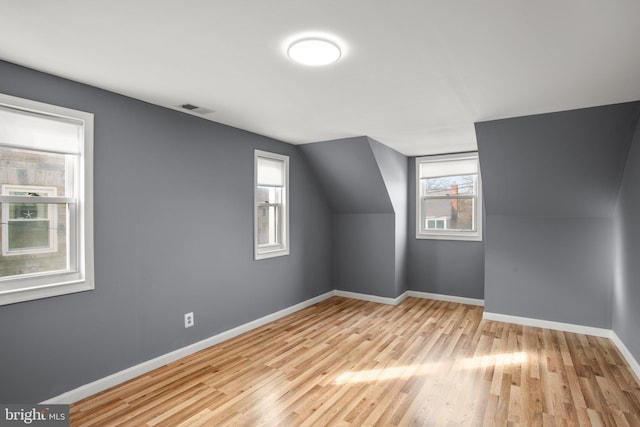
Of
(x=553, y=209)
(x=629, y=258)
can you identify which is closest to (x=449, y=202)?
(x=553, y=209)

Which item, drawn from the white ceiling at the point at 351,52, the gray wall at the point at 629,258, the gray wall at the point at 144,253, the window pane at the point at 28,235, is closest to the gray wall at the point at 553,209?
the gray wall at the point at 629,258

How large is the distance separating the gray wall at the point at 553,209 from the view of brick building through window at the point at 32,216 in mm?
3842

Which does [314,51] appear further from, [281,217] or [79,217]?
[281,217]

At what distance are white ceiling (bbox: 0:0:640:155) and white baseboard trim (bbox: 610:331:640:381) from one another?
2.29 m

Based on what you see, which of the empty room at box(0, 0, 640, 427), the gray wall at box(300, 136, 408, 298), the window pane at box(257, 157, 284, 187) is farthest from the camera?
the gray wall at box(300, 136, 408, 298)

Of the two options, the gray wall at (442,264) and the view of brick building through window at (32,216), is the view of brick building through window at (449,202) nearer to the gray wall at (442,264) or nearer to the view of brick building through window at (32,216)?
the gray wall at (442,264)

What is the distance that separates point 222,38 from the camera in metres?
1.89

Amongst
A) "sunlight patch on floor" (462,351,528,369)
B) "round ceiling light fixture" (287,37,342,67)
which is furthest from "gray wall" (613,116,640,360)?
"round ceiling light fixture" (287,37,342,67)

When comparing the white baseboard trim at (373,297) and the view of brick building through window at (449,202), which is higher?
the view of brick building through window at (449,202)

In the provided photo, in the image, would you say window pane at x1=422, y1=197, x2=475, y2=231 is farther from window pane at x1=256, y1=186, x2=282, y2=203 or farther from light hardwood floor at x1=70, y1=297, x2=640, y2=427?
window pane at x1=256, y1=186, x2=282, y2=203

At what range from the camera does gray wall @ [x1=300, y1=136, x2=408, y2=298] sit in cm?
463

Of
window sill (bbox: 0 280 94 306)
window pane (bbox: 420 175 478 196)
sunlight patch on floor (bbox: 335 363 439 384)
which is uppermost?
window pane (bbox: 420 175 478 196)

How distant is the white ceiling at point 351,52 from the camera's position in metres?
1.63

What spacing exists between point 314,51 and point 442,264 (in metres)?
4.26
